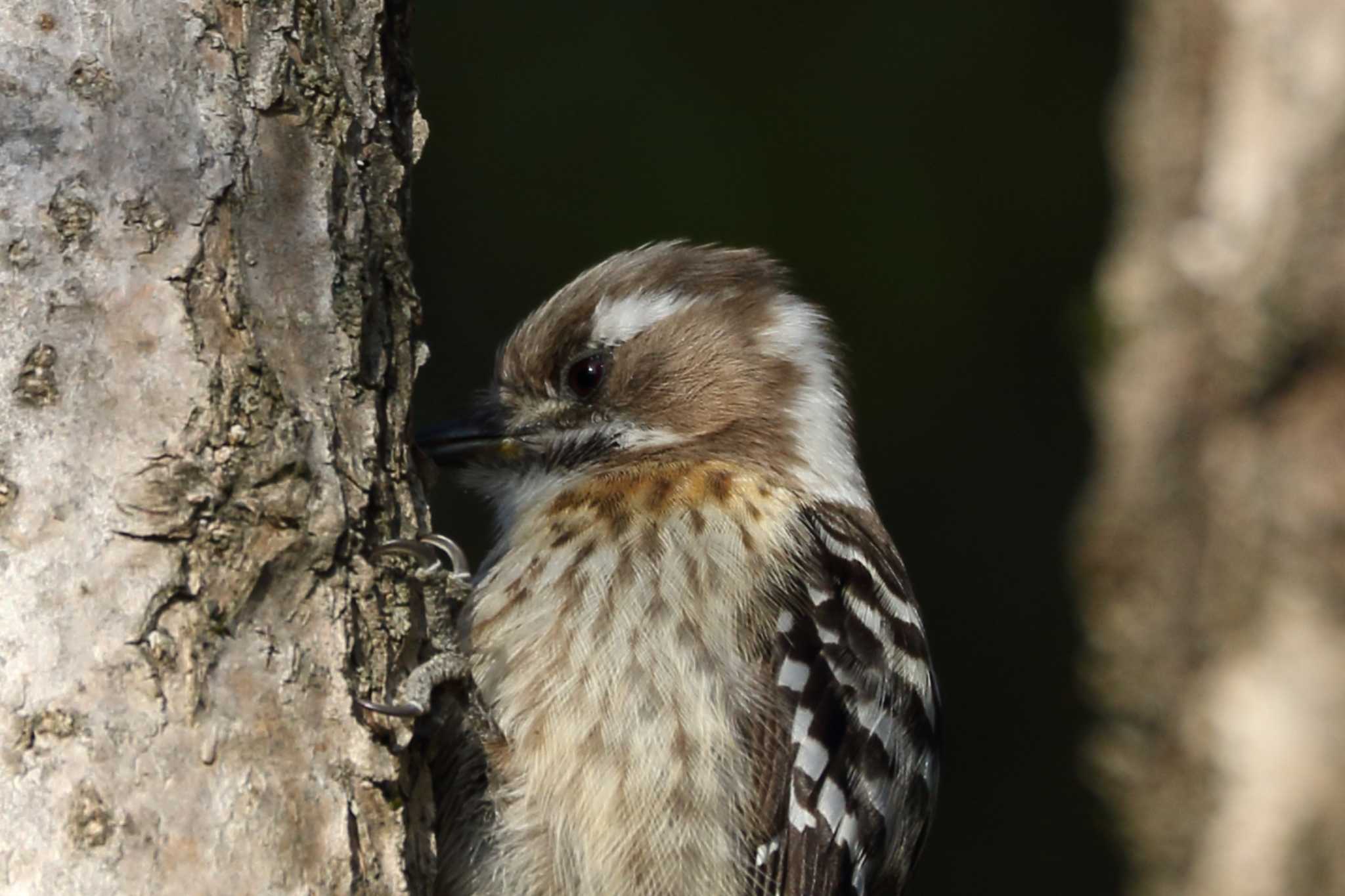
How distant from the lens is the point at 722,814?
3078 millimetres

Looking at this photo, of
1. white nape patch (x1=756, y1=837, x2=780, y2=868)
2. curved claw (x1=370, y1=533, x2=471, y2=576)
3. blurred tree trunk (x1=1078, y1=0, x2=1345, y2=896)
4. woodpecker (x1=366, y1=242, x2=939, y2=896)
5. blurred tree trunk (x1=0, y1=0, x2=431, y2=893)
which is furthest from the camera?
blurred tree trunk (x1=1078, y1=0, x2=1345, y2=896)

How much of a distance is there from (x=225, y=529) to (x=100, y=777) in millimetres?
378

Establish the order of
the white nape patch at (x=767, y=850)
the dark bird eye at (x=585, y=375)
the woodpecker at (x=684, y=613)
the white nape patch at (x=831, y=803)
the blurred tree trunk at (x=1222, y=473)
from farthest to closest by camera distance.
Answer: the blurred tree trunk at (x=1222, y=473)
the dark bird eye at (x=585, y=375)
the white nape patch at (x=831, y=803)
the white nape patch at (x=767, y=850)
the woodpecker at (x=684, y=613)

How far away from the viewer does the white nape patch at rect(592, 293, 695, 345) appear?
391cm

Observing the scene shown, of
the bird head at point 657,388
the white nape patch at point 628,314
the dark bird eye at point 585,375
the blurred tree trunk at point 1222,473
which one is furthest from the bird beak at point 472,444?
the blurred tree trunk at point 1222,473

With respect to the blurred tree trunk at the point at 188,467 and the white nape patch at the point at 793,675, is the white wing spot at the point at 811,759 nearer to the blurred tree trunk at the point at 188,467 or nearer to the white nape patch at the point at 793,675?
the white nape patch at the point at 793,675

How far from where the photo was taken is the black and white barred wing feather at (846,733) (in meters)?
3.21

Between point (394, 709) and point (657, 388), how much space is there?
1.45 metres

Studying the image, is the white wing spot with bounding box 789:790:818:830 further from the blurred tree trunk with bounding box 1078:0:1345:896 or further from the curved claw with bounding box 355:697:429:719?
the blurred tree trunk with bounding box 1078:0:1345:896

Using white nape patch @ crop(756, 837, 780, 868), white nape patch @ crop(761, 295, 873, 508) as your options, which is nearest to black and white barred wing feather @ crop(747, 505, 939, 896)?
white nape patch @ crop(756, 837, 780, 868)

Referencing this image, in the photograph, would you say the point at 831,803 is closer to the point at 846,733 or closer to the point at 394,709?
the point at 846,733

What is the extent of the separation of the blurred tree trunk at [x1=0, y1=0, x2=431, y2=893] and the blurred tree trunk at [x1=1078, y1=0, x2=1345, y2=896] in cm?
535

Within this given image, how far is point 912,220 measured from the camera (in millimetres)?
7074

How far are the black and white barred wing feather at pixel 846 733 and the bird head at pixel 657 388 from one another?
→ 0.81ft
